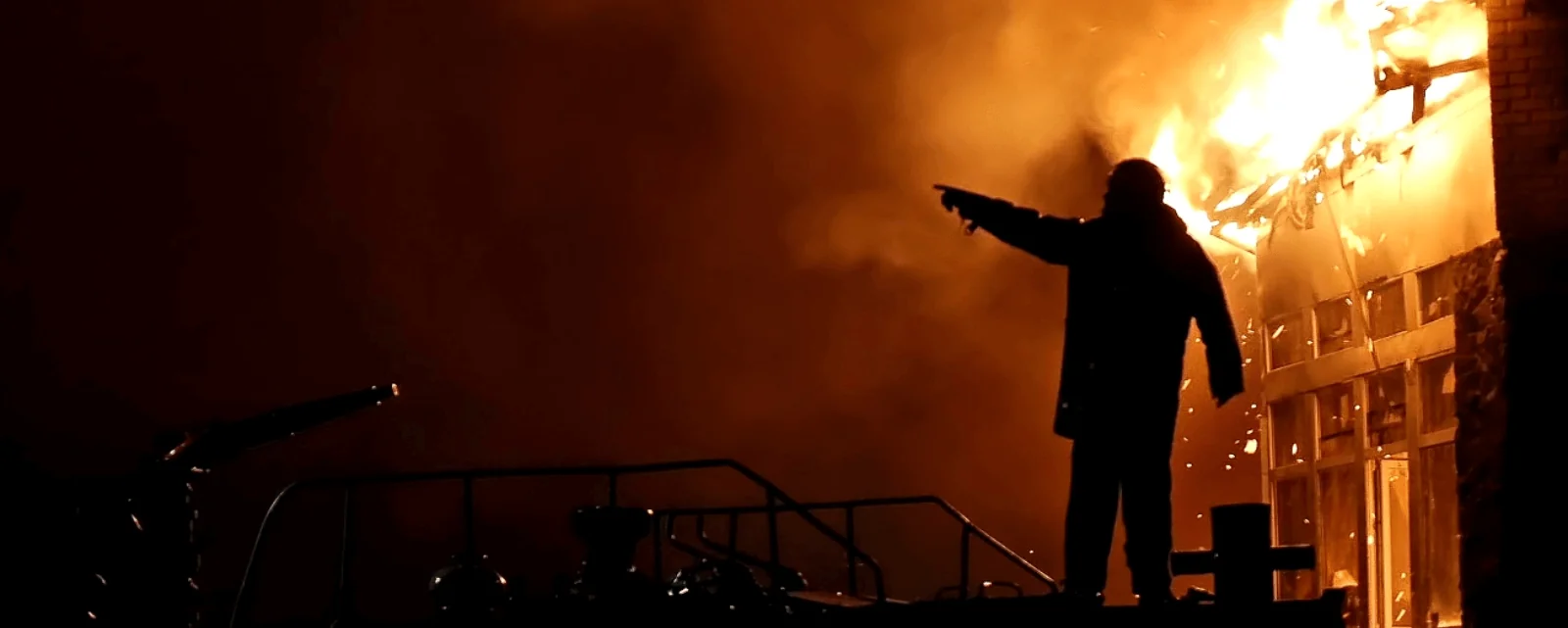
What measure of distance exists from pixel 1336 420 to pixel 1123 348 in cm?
656

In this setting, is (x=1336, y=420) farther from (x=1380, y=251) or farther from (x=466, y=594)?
(x=466, y=594)

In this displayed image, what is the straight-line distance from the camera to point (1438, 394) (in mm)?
11742

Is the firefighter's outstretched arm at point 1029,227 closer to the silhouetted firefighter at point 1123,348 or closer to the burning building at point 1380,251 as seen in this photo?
the silhouetted firefighter at point 1123,348

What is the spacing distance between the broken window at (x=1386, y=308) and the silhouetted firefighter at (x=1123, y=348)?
522 centimetres

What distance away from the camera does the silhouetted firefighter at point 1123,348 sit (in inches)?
297

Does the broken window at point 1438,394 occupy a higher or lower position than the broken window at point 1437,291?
lower

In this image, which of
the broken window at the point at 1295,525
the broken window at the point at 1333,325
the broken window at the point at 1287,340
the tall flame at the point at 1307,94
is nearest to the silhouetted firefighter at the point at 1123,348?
the tall flame at the point at 1307,94

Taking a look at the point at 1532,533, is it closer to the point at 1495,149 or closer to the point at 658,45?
the point at 1495,149

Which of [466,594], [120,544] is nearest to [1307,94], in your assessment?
[466,594]

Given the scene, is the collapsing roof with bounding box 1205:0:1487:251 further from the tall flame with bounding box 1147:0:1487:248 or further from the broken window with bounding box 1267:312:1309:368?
the broken window with bounding box 1267:312:1309:368

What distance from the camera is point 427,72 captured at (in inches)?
752

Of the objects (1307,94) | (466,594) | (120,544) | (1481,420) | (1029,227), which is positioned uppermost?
(1307,94)

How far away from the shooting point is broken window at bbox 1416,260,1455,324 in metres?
11.5

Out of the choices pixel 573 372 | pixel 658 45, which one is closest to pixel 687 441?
pixel 573 372
